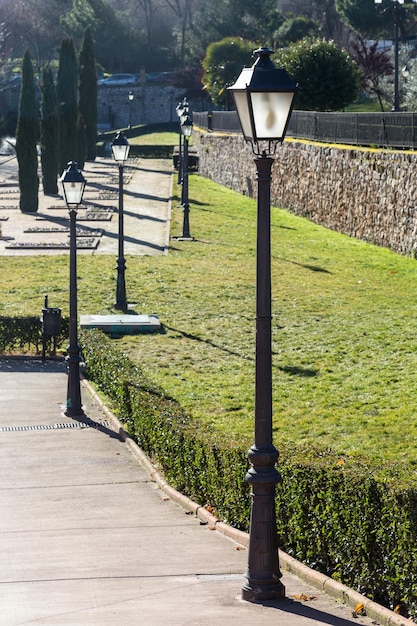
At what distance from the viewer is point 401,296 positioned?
24.8 metres

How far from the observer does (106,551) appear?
946 cm

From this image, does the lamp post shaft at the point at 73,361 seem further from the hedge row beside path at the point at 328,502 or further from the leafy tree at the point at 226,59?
the leafy tree at the point at 226,59

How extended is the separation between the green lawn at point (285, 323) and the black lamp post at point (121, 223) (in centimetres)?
44

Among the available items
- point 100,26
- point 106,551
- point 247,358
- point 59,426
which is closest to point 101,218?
point 247,358

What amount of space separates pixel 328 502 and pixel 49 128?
38379 millimetres

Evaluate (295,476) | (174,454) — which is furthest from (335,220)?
(295,476)

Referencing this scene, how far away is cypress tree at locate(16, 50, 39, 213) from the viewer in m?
40.9

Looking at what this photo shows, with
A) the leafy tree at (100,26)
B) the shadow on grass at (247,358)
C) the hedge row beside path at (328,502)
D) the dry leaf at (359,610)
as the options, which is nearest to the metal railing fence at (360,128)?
the shadow on grass at (247,358)

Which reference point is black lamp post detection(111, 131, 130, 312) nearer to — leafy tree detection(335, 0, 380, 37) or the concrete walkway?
the concrete walkway

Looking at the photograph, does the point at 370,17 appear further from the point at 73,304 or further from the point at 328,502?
the point at 328,502

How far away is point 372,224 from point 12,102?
71.7 meters

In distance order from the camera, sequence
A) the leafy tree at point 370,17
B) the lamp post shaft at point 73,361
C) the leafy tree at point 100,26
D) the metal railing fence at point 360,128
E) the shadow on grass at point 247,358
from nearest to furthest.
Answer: the lamp post shaft at point 73,361, the shadow on grass at point 247,358, the metal railing fence at point 360,128, the leafy tree at point 370,17, the leafy tree at point 100,26

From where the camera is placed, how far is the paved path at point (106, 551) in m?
7.47

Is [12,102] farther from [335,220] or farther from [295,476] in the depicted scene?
[295,476]
